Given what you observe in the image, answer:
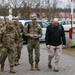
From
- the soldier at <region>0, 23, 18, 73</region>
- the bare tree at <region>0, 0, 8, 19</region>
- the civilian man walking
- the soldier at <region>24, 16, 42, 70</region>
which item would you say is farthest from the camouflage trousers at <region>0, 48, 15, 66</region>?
the bare tree at <region>0, 0, 8, 19</region>

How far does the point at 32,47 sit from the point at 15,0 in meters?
39.1

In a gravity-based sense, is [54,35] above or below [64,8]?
above

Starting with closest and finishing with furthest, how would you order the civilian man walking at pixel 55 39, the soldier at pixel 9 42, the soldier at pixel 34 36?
the soldier at pixel 9 42, the civilian man walking at pixel 55 39, the soldier at pixel 34 36

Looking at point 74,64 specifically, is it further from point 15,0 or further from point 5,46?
point 15,0

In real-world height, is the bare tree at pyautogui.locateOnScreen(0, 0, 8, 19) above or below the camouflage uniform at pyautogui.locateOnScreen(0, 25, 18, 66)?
below

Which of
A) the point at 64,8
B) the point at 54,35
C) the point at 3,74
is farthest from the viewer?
the point at 64,8

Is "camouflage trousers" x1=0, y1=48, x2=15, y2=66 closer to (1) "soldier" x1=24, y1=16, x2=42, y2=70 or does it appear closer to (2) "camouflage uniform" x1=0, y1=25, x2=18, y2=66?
(2) "camouflage uniform" x1=0, y1=25, x2=18, y2=66

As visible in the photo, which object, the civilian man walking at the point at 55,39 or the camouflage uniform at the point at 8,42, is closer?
the camouflage uniform at the point at 8,42

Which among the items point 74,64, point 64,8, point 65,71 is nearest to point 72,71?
point 65,71

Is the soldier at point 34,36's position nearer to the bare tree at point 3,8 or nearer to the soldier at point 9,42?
the soldier at point 9,42

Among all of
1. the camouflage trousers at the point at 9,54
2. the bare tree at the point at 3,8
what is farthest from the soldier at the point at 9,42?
the bare tree at the point at 3,8

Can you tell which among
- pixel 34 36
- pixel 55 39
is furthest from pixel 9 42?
pixel 55 39

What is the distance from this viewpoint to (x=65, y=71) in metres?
10.7

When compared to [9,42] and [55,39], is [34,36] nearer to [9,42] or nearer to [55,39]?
[55,39]
